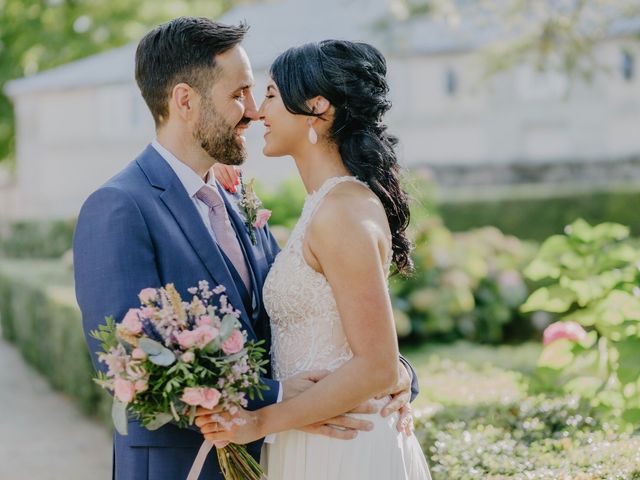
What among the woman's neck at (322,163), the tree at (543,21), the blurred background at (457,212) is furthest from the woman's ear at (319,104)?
the tree at (543,21)

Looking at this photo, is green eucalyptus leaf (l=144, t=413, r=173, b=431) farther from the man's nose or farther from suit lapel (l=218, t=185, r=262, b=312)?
the man's nose

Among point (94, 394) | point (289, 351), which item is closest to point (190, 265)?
point (289, 351)

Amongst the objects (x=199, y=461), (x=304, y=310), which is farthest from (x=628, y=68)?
(x=199, y=461)

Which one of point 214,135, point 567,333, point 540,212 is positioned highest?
point 214,135

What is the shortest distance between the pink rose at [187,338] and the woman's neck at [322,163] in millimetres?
820

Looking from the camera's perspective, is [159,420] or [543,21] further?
[543,21]

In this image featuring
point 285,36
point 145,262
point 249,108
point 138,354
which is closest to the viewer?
point 138,354

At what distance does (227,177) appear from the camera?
3.63 metres

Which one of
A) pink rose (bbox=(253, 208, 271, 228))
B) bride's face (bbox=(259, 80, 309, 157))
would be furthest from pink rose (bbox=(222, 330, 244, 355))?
pink rose (bbox=(253, 208, 271, 228))

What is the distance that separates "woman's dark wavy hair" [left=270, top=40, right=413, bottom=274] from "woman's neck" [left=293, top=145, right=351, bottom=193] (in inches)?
1.1

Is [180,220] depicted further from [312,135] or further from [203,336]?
[203,336]

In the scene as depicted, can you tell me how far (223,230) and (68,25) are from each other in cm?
2899

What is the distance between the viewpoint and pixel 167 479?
2.86 meters

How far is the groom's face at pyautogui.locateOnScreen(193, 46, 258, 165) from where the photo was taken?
319 centimetres
